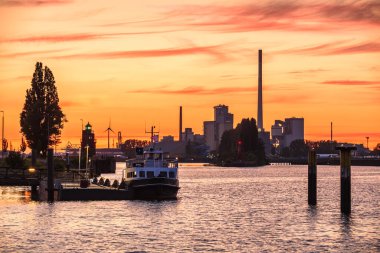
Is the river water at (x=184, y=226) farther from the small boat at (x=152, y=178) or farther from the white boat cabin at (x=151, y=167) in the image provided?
the white boat cabin at (x=151, y=167)

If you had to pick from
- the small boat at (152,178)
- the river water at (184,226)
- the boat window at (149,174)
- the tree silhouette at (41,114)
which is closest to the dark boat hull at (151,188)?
the small boat at (152,178)

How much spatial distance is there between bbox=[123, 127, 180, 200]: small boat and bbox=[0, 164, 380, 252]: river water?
154 centimetres

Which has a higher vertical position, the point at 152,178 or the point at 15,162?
the point at 15,162

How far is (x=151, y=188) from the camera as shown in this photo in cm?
10725

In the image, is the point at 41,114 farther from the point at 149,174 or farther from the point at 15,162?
the point at 149,174

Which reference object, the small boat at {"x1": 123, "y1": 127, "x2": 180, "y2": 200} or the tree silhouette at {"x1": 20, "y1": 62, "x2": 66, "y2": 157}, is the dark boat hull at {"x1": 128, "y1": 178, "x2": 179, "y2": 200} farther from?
the tree silhouette at {"x1": 20, "y1": 62, "x2": 66, "y2": 157}

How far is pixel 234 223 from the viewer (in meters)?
84.9

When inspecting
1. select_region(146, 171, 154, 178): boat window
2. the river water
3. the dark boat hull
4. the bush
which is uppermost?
the bush

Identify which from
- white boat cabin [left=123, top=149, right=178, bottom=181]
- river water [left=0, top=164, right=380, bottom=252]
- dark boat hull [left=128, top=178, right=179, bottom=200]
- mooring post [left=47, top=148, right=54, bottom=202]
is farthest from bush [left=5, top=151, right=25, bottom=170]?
dark boat hull [left=128, top=178, right=179, bottom=200]

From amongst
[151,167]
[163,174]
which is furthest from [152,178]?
[163,174]

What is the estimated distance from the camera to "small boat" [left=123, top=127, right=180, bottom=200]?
351 feet

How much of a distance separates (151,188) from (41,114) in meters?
79.2

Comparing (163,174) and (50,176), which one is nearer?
(50,176)

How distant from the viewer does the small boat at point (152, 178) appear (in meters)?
107
